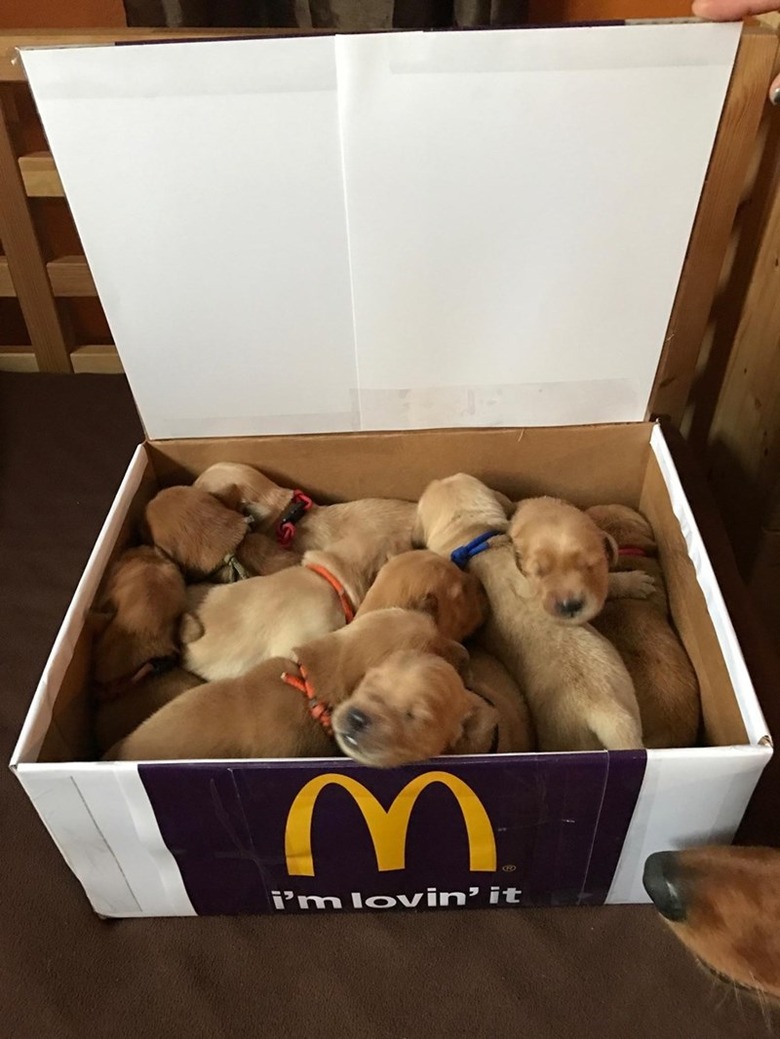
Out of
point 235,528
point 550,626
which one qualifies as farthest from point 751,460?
point 235,528

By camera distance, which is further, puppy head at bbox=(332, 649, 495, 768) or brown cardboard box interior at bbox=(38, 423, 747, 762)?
brown cardboard box interior at bbox=(38, 423, 747, 762)

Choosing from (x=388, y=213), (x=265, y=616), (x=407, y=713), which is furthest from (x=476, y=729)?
(x=388, y=213)

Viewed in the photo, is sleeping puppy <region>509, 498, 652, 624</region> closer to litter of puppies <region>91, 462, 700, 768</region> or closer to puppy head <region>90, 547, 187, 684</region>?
litter of puppies <region>91, 462, 700, 768</region>

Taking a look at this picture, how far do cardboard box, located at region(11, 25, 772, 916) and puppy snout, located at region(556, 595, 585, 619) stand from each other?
0.14 meters

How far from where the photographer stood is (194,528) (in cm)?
120

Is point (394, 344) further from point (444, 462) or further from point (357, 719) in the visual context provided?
point (357, 719)

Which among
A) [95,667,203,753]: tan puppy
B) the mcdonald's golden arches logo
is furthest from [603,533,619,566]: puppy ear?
[95,667,203,753]: tan puppy

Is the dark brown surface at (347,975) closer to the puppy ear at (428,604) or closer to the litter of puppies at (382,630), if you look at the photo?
the litter of puppies at (382,630)

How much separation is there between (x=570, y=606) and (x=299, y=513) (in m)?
0.45

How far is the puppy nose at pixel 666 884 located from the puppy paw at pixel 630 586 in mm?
407

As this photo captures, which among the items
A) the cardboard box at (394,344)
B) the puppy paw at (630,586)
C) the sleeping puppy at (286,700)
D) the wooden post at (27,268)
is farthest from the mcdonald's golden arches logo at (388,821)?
the wooden post at (27,268)

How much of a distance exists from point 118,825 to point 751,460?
4.06 ft

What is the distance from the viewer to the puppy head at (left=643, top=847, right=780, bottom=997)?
0.74 m

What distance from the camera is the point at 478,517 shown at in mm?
1200
